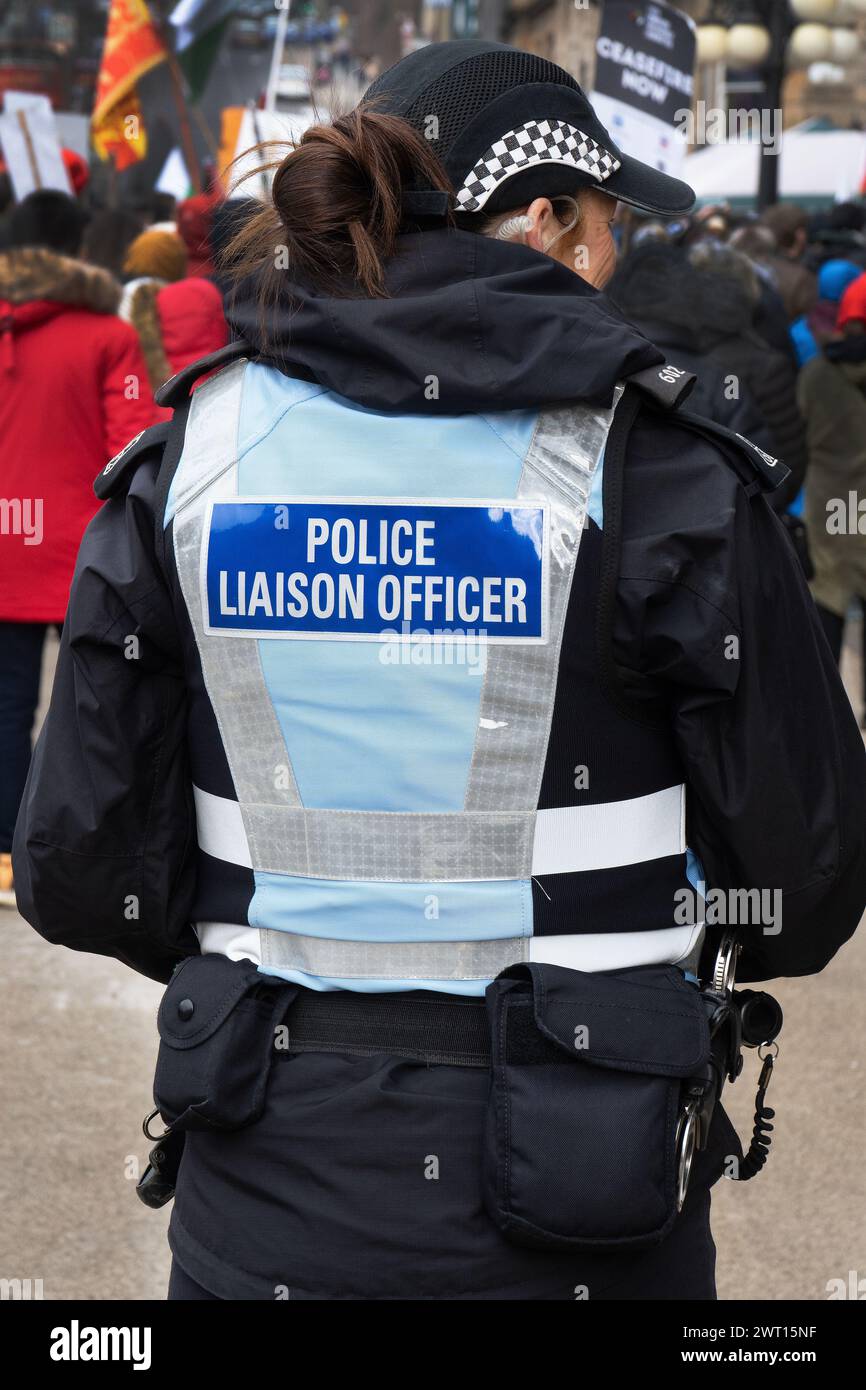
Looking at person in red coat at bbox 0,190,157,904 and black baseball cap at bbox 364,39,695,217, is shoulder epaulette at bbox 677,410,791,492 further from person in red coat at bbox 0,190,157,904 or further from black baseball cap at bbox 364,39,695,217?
person in red coat at bbox 0,190,157,904

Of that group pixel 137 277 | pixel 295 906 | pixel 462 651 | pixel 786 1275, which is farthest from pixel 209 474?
pixel 137 277

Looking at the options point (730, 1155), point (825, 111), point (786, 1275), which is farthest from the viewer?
point (825, 111)

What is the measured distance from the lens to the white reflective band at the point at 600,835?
71.0 inches

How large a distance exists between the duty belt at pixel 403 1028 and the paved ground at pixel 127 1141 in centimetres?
155

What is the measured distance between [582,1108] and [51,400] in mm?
4073

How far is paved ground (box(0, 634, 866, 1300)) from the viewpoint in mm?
3625

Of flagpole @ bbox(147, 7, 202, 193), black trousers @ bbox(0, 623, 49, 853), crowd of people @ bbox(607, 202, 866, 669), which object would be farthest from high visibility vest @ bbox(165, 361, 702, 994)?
flagpole @ bbox(147, 7, 202, 193)

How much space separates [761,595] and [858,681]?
783 centimetres

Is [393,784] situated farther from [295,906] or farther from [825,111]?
[825,111]

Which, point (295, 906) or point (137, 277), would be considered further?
point (137, 277)

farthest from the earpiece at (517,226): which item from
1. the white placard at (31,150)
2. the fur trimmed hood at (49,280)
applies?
the white placard at (31,150)

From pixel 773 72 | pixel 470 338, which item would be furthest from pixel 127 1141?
pixel 773 72

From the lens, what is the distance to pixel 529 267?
5.88 ft
